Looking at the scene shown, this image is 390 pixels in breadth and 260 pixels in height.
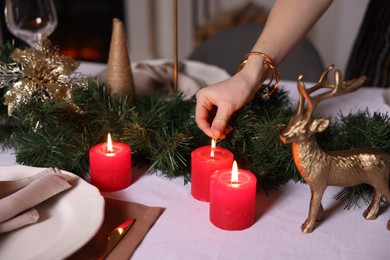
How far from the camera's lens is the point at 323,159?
539 mm

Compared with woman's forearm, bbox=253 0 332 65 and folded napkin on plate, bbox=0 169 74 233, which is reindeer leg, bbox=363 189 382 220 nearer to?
woman's forearm, bbox=253 0 332 65

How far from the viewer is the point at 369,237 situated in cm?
57

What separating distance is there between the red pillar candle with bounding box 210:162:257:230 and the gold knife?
0.11 meters

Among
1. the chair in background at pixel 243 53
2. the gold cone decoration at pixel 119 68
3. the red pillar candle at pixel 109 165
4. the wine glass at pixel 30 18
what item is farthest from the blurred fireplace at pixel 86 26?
the red pillar candle at pixel 109 165

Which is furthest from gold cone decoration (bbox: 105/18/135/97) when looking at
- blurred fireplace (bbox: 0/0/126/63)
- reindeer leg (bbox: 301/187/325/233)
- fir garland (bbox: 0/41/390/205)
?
blurred fireplace (bbox: 0/0/126/63)

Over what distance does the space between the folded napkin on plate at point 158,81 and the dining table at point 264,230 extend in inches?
11.9

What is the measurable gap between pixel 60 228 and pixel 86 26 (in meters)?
2.43

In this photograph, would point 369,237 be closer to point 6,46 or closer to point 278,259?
point 278,259

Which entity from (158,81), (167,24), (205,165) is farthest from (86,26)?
(205,165)

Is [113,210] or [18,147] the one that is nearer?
[113,210]

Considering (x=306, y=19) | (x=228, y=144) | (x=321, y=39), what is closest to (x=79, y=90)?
(x=228, y=144)

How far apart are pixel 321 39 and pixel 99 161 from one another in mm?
1878

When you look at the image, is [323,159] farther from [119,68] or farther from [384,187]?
[119,68]

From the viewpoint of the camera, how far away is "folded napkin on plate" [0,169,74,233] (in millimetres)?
538
